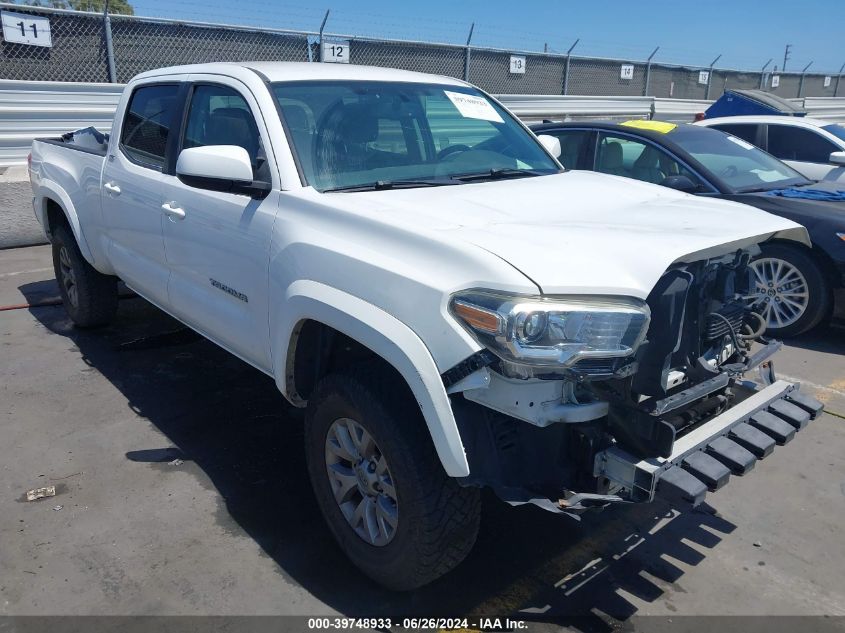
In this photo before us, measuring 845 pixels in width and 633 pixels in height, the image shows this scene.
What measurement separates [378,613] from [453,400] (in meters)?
0.98

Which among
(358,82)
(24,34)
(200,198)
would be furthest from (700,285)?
(24,34)

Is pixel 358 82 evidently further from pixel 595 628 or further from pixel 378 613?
pixel 595 628

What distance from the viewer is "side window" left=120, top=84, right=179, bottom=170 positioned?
13.8 feet

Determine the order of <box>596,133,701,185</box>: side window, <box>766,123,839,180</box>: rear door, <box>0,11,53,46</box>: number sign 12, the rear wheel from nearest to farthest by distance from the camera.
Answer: the rear wheel, <box>596,133,701,185</box>: side window, <box>766,123,839,180</box>: rear door, <box>0,11,53,46</box>: number sign 12

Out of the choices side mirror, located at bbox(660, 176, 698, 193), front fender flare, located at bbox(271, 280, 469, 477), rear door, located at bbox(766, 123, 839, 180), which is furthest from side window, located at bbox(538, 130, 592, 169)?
front fender flare, located at bbox(271, 280, 469, 477)

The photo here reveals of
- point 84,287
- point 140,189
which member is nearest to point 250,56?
point 84,287

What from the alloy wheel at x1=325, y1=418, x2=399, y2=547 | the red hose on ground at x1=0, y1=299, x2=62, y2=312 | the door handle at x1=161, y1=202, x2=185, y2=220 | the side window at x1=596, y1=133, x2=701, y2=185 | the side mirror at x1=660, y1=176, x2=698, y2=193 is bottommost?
the red hose on ground at x1=0, y1=299, x2=62, y2=312

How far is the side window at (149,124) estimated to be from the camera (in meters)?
4.21

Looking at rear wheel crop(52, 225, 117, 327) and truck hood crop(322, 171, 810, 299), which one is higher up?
truck hood crop(322, 171, 810, 299)

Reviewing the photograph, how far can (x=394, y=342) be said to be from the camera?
241 centimetres

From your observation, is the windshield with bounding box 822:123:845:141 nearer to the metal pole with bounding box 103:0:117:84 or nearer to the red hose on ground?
the red hose on ground

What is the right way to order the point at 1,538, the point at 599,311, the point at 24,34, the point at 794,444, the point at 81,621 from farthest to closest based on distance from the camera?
the point at 24,34 → the point at 794,444 → the point at 1,538 → the point at 81,621 → the point at 599,311

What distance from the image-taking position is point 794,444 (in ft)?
13.8

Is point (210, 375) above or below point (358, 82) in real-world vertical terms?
below
